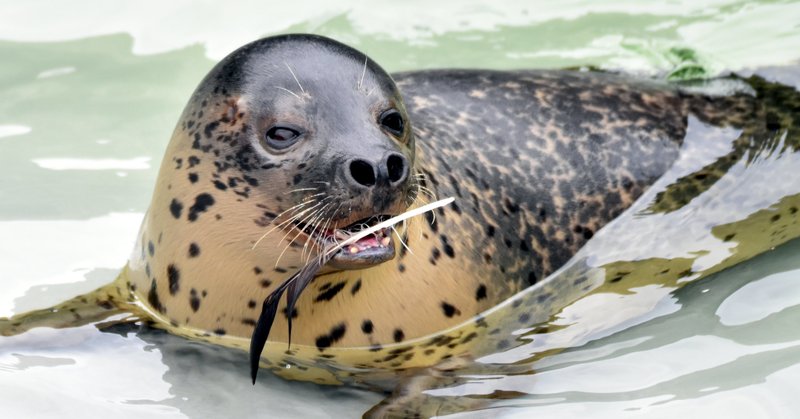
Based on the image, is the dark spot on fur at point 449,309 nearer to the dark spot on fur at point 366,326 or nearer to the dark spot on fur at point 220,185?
the dark spot on fur at point 366,326

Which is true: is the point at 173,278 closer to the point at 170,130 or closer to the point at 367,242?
the point at 367,242

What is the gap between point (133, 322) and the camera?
194 inches

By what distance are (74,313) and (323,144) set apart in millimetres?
1424

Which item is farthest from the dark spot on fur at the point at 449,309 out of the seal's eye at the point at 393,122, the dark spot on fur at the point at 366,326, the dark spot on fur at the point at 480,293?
the seal's eye at the point at 393,122

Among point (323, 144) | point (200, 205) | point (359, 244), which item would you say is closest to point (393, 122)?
point (323, 144)

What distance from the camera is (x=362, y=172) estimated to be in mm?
4051

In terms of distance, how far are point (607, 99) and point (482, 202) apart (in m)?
1.01

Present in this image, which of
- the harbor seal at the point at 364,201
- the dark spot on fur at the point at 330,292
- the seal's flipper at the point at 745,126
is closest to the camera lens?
the harbor seal at the point at 364,201

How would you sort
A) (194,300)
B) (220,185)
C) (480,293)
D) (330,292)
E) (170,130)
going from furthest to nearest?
(170,130), (480,293), (194,300), (330,292), (220,185)

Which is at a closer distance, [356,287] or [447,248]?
[356,287]

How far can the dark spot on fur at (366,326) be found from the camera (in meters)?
4.64

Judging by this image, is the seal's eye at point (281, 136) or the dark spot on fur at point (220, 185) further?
the dark spot on fur at point (220, 185)

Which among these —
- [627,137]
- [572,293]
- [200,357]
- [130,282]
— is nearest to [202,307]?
[200,357]

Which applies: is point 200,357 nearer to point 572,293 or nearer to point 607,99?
point 572,293
